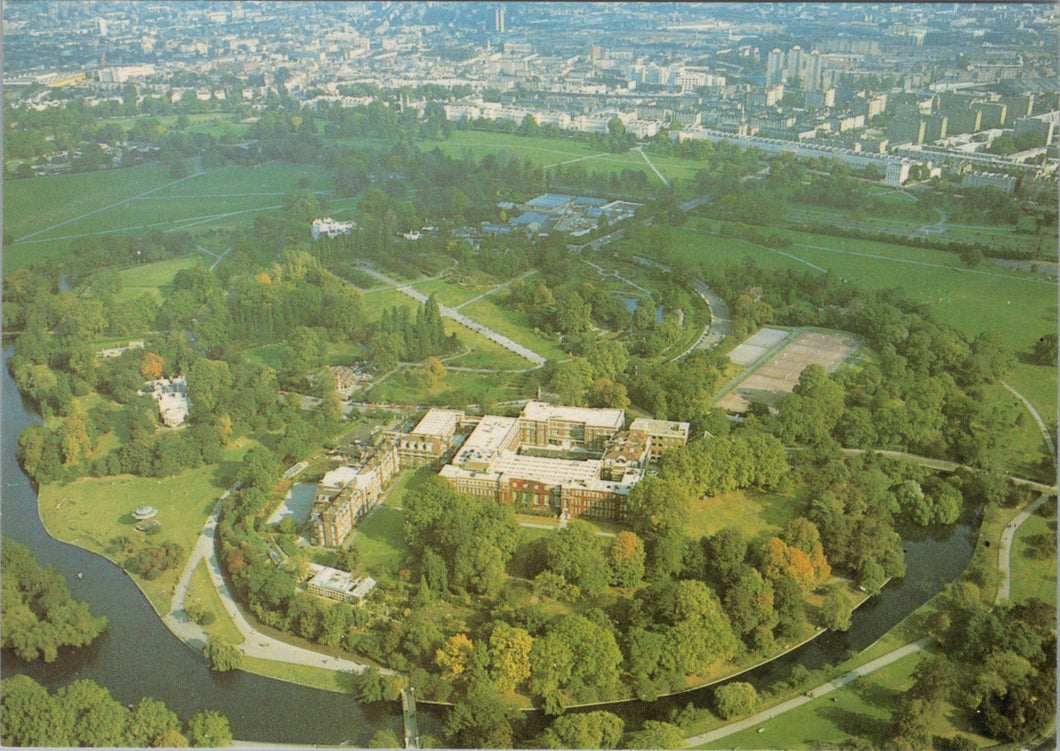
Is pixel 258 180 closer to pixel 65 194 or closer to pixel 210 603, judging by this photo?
pixel 65 194

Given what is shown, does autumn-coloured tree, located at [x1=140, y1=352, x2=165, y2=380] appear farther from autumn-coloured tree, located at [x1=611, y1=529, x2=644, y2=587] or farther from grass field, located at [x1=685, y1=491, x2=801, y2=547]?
grass field, located at [x1=685, y1=491, x2=801, y2=547]

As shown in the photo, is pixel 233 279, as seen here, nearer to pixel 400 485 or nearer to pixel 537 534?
pixel 400 485

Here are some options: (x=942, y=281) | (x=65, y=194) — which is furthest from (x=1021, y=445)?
(x=65, y=194)

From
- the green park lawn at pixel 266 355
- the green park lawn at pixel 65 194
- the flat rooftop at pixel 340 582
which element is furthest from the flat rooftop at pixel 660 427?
the green park lawn at pixel 65 194

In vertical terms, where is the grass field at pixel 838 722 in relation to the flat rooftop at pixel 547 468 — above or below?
below

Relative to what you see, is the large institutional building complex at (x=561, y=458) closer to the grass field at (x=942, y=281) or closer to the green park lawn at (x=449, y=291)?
the green park lawn at (x=449, y=291)
